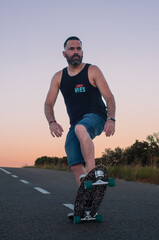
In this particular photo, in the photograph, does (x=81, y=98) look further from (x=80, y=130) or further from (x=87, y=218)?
(x=87, y=218)

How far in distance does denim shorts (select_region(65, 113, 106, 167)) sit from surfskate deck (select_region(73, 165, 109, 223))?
1.32ft

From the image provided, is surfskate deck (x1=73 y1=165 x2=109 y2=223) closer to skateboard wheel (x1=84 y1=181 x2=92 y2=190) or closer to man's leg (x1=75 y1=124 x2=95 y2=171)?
skateboard wheel (x1=84 y1=181 x2=92 y2=190)

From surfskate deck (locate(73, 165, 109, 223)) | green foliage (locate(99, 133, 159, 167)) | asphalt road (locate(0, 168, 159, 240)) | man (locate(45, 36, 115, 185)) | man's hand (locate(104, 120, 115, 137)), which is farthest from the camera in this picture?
green foliage (locate(99, 133, 159, 167))

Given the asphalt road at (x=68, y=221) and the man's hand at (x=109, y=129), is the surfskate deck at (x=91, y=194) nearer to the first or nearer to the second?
the asphalt road at (x=68, y=221)

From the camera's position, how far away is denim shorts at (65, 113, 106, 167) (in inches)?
160

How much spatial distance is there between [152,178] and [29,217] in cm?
768

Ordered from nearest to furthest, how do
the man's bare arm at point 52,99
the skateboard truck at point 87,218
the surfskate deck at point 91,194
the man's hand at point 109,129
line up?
the surfskate deck at point 91,194 < the man's hand at point 109,129 < the skateboard truck at point 87,218 < the man's bare arm at point 52,99

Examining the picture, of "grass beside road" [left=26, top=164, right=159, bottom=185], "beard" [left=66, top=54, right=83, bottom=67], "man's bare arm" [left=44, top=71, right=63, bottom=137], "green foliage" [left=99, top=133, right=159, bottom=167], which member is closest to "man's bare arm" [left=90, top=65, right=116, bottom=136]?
"beard" [left=66, top=54, right=83, bottom=67]

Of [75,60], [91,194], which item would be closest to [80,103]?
[75,60]

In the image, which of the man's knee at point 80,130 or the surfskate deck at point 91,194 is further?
the man's knee at point 80,130

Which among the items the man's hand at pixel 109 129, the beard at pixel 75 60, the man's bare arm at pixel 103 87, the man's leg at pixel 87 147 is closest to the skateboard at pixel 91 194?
the man's leg at pixel 87 147

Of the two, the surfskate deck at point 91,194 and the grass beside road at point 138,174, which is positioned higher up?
the grass beside road at point 138,174

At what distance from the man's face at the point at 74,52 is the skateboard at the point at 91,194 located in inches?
49.3

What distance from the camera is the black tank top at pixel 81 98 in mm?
4215
